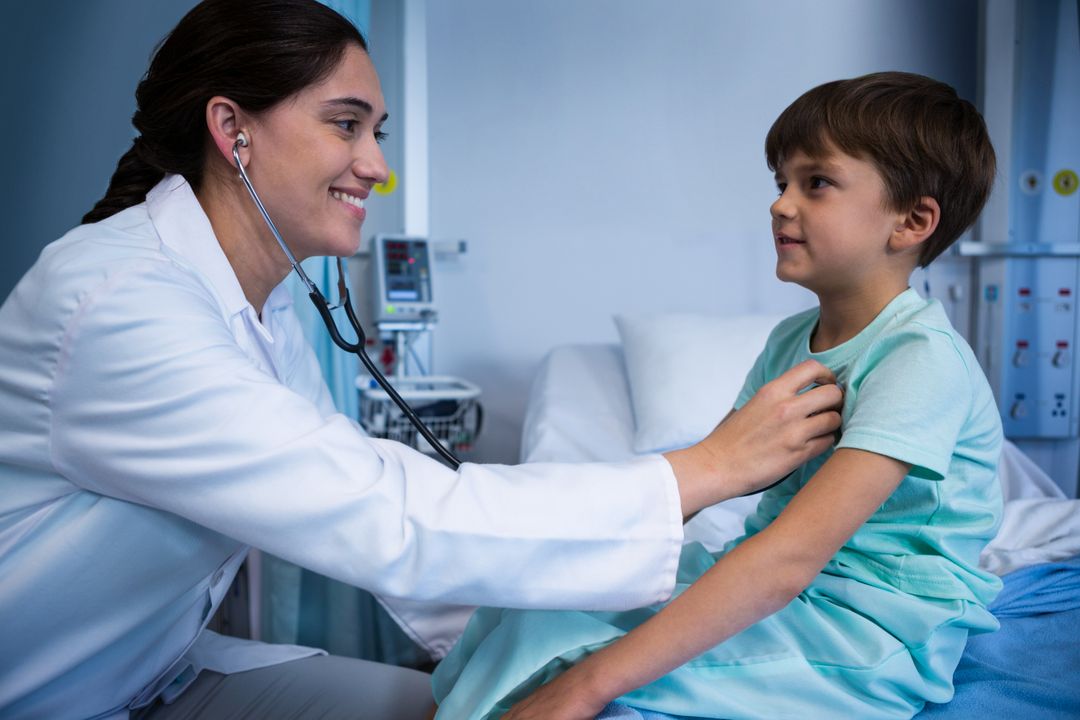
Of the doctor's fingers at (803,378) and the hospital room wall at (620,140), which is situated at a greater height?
the hospital room wall at (620,140)

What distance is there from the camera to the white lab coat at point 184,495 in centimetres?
77

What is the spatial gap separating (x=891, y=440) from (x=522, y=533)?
1.26 ft

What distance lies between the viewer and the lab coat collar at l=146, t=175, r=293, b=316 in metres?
1.00

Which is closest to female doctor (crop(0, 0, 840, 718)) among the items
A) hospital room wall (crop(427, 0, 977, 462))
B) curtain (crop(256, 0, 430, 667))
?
curtain (crop(256, 0, 430, 667))

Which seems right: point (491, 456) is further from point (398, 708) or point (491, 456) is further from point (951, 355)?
point (951, 355)

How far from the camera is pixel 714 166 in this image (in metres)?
2.70

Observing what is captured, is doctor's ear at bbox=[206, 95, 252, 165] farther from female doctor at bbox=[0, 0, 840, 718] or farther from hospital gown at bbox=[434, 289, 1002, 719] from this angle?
hospital gown at bbox=[434, 289, 1002, 719]

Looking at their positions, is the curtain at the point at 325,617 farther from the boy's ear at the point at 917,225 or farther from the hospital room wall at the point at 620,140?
the hospital room wall at the point at 620,140

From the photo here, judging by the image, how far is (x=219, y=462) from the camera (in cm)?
77

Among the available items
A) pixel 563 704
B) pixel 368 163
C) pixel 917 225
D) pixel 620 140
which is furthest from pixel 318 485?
pixel 620 140

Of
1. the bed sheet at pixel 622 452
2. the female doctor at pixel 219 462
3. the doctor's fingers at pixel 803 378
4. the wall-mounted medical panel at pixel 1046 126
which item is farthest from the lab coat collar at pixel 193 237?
the wall-mounted medical panel at pixel 1046 126

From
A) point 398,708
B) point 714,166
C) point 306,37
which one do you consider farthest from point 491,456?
point 306,37

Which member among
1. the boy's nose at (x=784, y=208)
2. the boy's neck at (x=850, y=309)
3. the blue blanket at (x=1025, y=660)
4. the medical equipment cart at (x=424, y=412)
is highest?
the boy's nose at (x=784, y=208)

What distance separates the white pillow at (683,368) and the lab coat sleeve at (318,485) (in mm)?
1190
